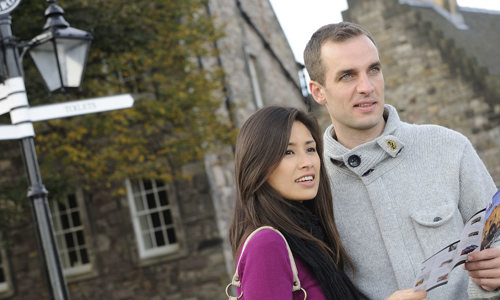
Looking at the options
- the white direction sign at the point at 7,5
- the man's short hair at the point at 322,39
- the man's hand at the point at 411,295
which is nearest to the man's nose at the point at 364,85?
the man's short hair at the point at 322,39

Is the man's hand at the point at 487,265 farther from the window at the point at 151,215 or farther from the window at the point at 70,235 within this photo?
the window at the point at 70,235

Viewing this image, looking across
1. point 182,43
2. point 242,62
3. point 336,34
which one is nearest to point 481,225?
point 336,34

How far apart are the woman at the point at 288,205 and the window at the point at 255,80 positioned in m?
13.9

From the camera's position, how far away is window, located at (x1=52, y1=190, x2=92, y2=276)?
46.0 ft

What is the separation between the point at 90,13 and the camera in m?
11.3

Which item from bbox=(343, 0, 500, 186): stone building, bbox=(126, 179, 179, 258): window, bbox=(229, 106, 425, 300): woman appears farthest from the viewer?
bbox=(126, 179, 179, 258): window

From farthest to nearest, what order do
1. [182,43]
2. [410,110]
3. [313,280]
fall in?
[410,110] < [182,43] < [313,280]

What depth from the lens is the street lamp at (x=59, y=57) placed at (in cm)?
548

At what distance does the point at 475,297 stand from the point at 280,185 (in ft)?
2.79

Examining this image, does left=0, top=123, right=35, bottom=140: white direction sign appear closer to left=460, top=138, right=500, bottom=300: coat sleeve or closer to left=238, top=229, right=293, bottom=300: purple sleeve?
left=238, top=229, right=293, bottom=300: purple sleeve

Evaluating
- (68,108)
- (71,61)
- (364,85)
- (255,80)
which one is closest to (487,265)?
(364,85)

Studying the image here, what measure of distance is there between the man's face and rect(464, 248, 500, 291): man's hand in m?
0.73

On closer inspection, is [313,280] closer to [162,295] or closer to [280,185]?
[280,185]

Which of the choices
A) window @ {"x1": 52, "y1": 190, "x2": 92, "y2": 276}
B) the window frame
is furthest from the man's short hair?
window @ {"x1": 52, "y1": 190, "x2": 92, "y2": 276}
